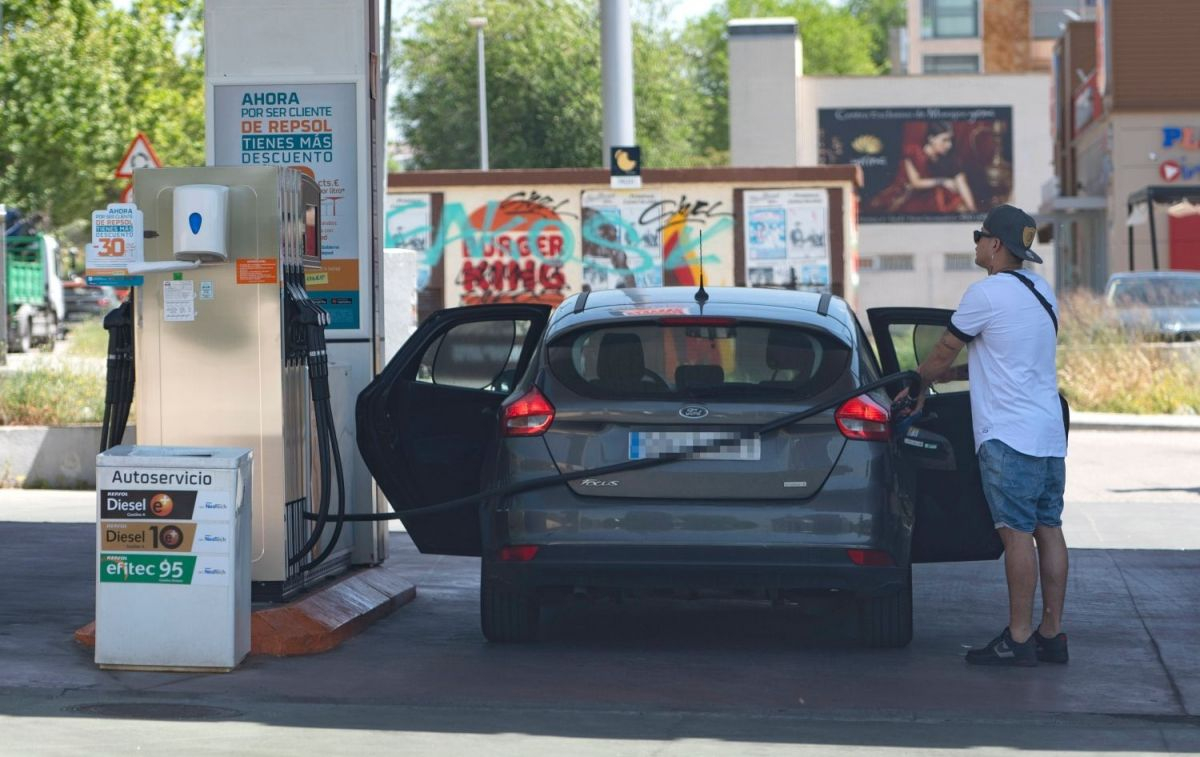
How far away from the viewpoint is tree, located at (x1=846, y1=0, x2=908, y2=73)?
384ft

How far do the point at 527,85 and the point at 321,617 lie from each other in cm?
5040

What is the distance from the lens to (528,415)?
7.77 m

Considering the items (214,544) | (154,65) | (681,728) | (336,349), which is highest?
(154,65)

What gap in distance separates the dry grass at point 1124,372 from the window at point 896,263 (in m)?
53.9

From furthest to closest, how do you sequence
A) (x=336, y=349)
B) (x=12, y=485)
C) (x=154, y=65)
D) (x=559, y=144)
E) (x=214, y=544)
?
1. (x=559, y=144)
2. (x=154, y=65)
3. (x=12, y=485)
4. (x=336, y=349)
5. (x=214, y=544)

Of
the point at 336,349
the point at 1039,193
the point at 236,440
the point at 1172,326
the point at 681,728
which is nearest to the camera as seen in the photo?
the point at 681,728

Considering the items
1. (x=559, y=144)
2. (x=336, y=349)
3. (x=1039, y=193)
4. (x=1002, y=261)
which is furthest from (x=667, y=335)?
(x=1039, y=193)

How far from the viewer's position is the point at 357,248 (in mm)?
10047

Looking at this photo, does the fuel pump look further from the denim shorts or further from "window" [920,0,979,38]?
"window" [920,0,979,38]

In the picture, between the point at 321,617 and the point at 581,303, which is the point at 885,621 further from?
the point at 321,617

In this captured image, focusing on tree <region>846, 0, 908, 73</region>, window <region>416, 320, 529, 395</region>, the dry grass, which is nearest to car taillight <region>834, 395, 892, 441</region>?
window <region>416, 320, 529, 395</region>

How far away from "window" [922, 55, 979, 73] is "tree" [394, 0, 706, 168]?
3760 centimetres

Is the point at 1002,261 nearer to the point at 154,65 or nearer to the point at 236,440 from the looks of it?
the point at 236,440

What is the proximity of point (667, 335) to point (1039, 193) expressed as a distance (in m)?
72.4
